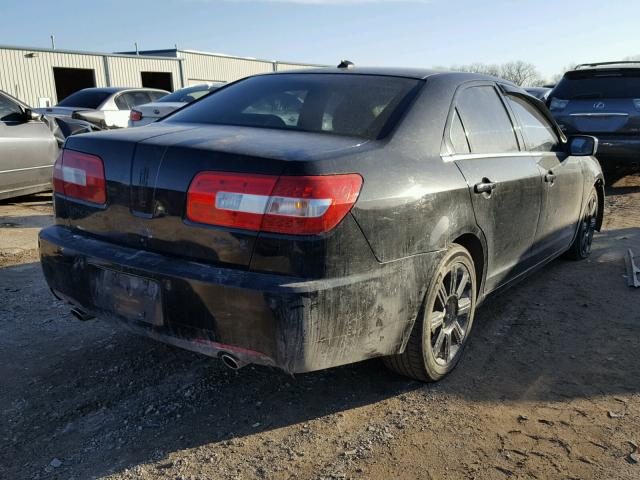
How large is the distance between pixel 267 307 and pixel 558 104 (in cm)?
758

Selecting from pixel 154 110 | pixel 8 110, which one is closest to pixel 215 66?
pixel 154 110

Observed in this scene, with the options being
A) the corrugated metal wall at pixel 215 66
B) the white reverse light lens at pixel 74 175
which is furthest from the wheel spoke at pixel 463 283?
the corrugated metal wall at pixel 215 66

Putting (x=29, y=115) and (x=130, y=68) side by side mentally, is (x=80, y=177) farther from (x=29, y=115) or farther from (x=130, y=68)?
(x=130, y=68)

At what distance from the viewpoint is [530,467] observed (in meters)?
2.35

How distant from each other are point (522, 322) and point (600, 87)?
5738 mm

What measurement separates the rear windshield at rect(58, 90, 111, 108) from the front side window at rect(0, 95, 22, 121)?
5347mm

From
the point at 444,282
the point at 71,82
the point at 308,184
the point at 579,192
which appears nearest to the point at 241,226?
the point at 308,184

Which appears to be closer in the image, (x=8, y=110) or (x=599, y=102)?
(x=8, y=110)

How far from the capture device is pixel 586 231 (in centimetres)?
521

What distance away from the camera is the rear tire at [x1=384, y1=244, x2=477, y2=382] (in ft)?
8.96

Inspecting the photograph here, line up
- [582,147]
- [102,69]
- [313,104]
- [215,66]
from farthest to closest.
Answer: [215,66] < [102,69] < [582,147] < [313,104]

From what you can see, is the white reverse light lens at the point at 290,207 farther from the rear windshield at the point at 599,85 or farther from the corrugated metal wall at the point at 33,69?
the corrugated metal wall at the point at 33,69

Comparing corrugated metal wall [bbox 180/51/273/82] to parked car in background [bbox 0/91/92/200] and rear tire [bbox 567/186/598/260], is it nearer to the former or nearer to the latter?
parked car in background [bbox 0/91/92/200]

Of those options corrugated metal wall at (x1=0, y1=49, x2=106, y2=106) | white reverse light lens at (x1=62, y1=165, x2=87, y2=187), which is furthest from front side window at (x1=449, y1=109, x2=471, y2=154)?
corrugated metal wall at (x1=0, y1=49, x2=106, y2=106)
